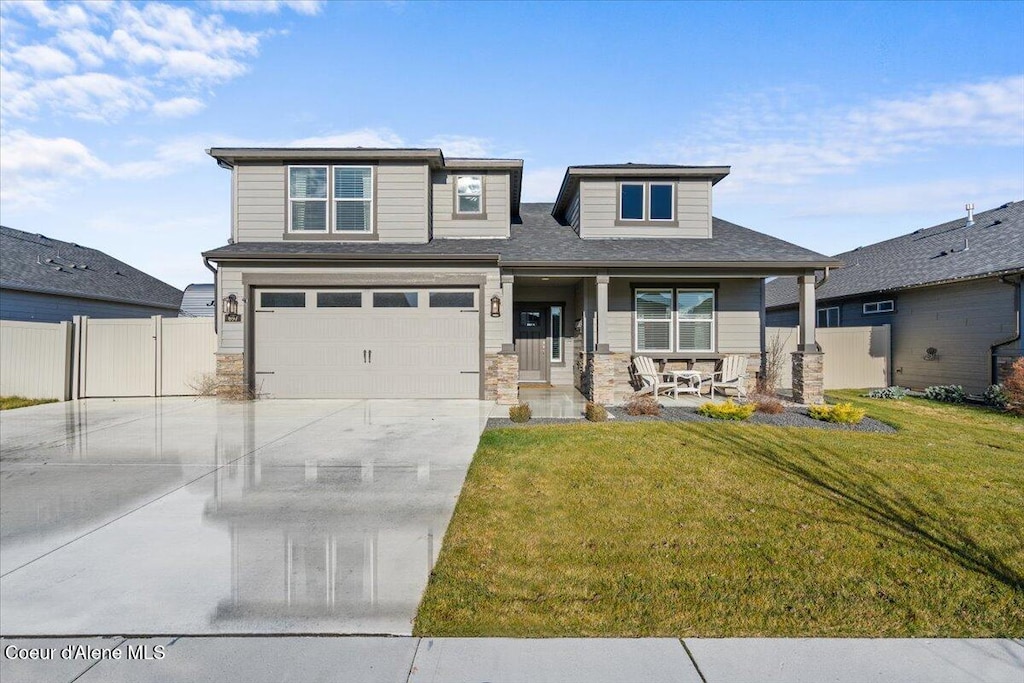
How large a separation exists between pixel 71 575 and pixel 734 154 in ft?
54.1

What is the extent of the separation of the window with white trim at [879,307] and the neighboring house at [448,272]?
5729 mm

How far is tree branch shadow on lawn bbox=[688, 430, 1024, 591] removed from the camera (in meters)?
3.53

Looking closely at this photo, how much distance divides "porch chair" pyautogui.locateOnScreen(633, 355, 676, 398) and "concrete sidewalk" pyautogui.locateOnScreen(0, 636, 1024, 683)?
326 inches

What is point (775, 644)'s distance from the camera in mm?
2584

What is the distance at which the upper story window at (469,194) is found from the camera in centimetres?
1307

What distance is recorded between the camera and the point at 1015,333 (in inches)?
449

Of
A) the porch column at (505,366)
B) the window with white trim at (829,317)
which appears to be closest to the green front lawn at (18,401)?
the porch column at (505,366)

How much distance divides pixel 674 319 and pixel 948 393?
6.88 metres

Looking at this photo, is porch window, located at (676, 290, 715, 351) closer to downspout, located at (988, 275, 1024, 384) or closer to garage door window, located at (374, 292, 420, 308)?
downspout, located at (988, 275, 1024, 384)

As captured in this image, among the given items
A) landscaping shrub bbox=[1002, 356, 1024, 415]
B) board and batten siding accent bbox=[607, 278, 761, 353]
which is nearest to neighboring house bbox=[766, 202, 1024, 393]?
landscaping shrub bbox=[1002, 356, 1024, 415]

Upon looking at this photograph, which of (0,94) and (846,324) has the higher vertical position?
(0,94)

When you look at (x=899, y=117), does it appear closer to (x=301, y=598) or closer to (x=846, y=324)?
(x=846, y=324)

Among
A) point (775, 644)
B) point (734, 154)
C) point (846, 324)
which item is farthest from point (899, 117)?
point (775, 644)

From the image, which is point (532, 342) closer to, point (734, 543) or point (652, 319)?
point (652, 319)
